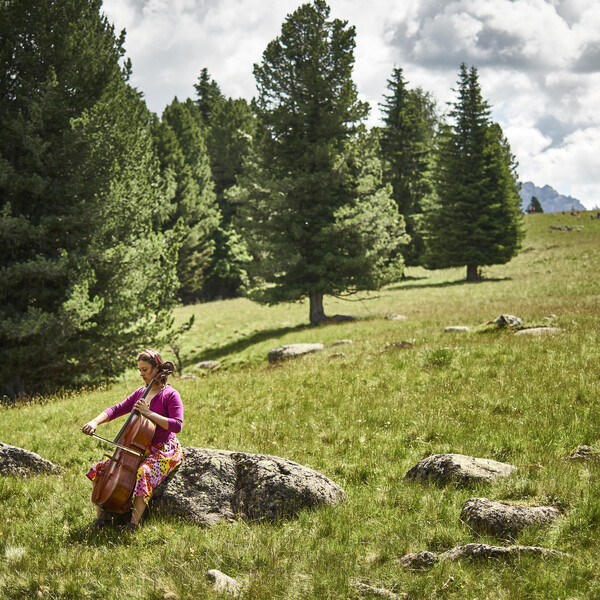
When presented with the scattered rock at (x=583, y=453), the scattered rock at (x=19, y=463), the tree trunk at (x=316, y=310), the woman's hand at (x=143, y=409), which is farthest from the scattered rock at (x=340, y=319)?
the woman's hand at (x=143, y=409)

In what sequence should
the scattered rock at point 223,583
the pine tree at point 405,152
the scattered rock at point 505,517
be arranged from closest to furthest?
the scattered rock at point 223,583 → the scattered rock at point 505,517 → the pine tree at point 405,152

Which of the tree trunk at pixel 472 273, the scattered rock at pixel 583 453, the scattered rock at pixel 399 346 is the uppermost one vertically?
the tree trunk at pixel 472 273

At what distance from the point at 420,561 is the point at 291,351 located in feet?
36.6

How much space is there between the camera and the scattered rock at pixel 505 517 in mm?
4008

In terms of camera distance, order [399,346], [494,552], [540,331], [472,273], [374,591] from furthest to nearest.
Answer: [472,273], [399,346], [540,331], [494,552], [374,591]

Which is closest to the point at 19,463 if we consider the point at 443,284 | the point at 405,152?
the point at 443,284

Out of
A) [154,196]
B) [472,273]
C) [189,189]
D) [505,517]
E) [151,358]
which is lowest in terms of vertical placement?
[505,517]

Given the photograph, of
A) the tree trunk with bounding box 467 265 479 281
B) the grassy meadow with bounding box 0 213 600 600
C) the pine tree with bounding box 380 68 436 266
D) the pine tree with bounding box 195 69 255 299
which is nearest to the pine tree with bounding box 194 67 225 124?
the pine tree with bounding box 195 69 255 299

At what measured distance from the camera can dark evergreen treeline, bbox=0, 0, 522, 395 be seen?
488 inches

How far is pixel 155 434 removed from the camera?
498 centimetres

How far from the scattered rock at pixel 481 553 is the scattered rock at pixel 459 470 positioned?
1.25 m

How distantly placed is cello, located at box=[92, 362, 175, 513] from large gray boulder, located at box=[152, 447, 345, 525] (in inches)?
17.9

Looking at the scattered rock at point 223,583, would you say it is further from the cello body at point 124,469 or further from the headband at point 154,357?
the headband at point 154,357

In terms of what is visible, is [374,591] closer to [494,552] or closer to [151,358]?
[494,552]
